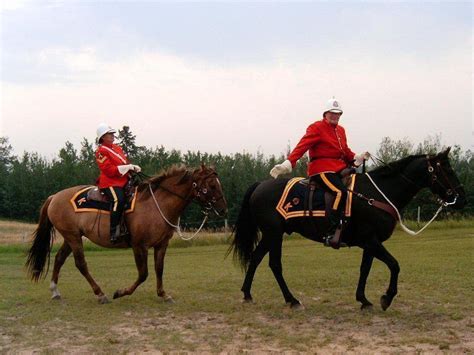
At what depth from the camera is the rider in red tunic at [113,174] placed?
953cm

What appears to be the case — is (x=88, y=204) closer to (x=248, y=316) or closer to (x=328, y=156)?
(x=248, y=316)

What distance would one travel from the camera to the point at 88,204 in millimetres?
9828

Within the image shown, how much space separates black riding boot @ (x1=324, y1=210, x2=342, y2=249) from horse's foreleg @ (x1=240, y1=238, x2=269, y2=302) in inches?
49.9

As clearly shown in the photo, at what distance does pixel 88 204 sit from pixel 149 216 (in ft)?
3.84

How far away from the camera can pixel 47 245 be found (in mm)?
10555

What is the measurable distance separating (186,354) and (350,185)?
3807 mm

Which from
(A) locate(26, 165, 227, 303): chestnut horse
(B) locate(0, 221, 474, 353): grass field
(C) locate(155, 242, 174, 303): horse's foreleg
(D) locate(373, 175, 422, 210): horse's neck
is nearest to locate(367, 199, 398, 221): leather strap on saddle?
(D) locate(373, 175, 422, 210): horse's neck

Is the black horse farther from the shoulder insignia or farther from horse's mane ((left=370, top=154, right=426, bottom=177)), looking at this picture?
the shoulder insignia

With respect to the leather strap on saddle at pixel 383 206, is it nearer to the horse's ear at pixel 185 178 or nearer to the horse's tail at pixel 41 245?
the horse's ear at pixel 185 178

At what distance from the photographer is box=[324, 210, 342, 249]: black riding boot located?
329 inches

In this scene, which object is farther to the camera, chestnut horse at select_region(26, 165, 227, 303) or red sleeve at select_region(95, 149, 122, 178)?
red sleeve at select_region(95, 149, 122, 178)

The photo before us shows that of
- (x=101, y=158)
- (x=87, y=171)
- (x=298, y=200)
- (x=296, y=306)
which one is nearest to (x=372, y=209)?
(x=298, y=200)

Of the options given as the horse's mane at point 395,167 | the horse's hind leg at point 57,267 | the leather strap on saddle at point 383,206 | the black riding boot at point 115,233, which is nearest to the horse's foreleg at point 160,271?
the black riding boot at point 115,233

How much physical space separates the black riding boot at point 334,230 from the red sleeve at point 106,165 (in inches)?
148
